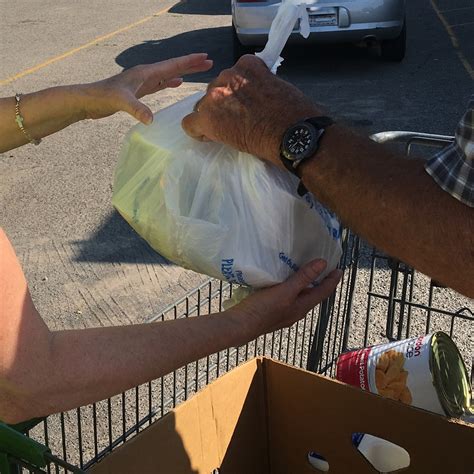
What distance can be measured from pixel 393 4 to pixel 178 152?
309 inches

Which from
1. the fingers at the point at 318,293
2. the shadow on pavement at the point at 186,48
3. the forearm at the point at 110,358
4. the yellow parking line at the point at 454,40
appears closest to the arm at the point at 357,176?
the fingers at the point at 318,293

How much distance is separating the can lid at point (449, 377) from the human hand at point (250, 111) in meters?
0.82

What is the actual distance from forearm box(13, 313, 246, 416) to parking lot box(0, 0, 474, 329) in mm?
1185

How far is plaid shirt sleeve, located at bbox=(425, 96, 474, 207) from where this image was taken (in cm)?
141

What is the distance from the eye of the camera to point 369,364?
217cm

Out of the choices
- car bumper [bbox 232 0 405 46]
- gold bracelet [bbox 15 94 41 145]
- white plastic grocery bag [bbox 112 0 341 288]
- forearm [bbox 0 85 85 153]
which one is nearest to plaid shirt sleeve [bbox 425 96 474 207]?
white plastic grocery bag [bbox 112 0 341 288]

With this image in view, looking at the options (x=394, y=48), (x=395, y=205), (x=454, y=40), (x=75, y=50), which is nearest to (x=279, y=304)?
(x=395, y=205)

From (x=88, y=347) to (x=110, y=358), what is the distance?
1.8 inches

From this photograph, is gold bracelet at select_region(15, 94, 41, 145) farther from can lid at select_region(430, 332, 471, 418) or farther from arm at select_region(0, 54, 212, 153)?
can lid at select_region(430, 332, 471, 418)

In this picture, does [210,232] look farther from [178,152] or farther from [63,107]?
[63,107]

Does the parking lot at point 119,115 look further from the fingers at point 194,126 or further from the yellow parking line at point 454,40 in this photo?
the fingers at point 194,126

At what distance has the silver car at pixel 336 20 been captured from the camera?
874cm

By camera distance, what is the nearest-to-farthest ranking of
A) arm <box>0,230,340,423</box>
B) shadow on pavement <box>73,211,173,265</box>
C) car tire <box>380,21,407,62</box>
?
arm <box>0,230,340,423</box>, shadow on pavement <box>73,211,173,265</box>, car tire <box>380,21,407,62</box>

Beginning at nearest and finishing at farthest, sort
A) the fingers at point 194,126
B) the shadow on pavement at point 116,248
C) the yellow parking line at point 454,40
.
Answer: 1. the fingers at point 194,126
2. the shadow on pavement at point 116,248
3. the yellow parking line at point 454,40
